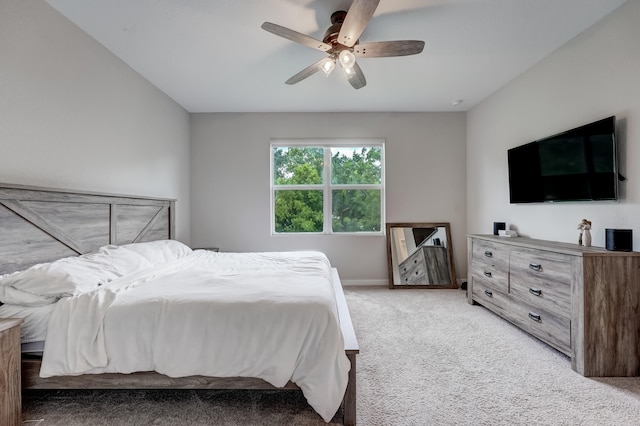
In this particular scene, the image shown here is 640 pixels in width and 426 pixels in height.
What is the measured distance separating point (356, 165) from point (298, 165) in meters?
0.89

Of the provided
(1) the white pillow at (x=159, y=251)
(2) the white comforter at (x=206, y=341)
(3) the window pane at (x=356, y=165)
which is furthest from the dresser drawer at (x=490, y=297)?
(1) the white pillow at (x=159, y=251)

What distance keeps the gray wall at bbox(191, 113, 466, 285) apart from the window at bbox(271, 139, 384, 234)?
0.53 ft

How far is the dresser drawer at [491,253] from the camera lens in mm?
2791

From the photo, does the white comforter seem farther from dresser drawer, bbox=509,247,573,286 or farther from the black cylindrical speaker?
the black cylindrical speaker

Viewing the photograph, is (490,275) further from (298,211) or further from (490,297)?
(298,211)

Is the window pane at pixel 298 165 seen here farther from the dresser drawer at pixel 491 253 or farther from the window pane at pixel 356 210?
the dresser drawer at pixel 491 253

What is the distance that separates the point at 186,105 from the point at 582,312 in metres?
4.67

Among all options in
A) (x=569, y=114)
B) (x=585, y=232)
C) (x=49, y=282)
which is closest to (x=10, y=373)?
(x=49, y=282)

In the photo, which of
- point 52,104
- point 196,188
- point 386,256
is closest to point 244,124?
point 196,188

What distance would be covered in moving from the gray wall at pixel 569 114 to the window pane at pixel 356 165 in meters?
1.42

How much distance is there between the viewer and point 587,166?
2.29 metres

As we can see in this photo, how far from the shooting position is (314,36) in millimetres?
2373

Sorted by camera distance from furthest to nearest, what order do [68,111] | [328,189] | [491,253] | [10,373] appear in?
[328,189]
[491,253]
[68,111]
[10,373]

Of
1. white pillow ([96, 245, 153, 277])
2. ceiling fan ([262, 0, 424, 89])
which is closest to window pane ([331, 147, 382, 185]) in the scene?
ceiling fan ([262, 0, 424, 89])
